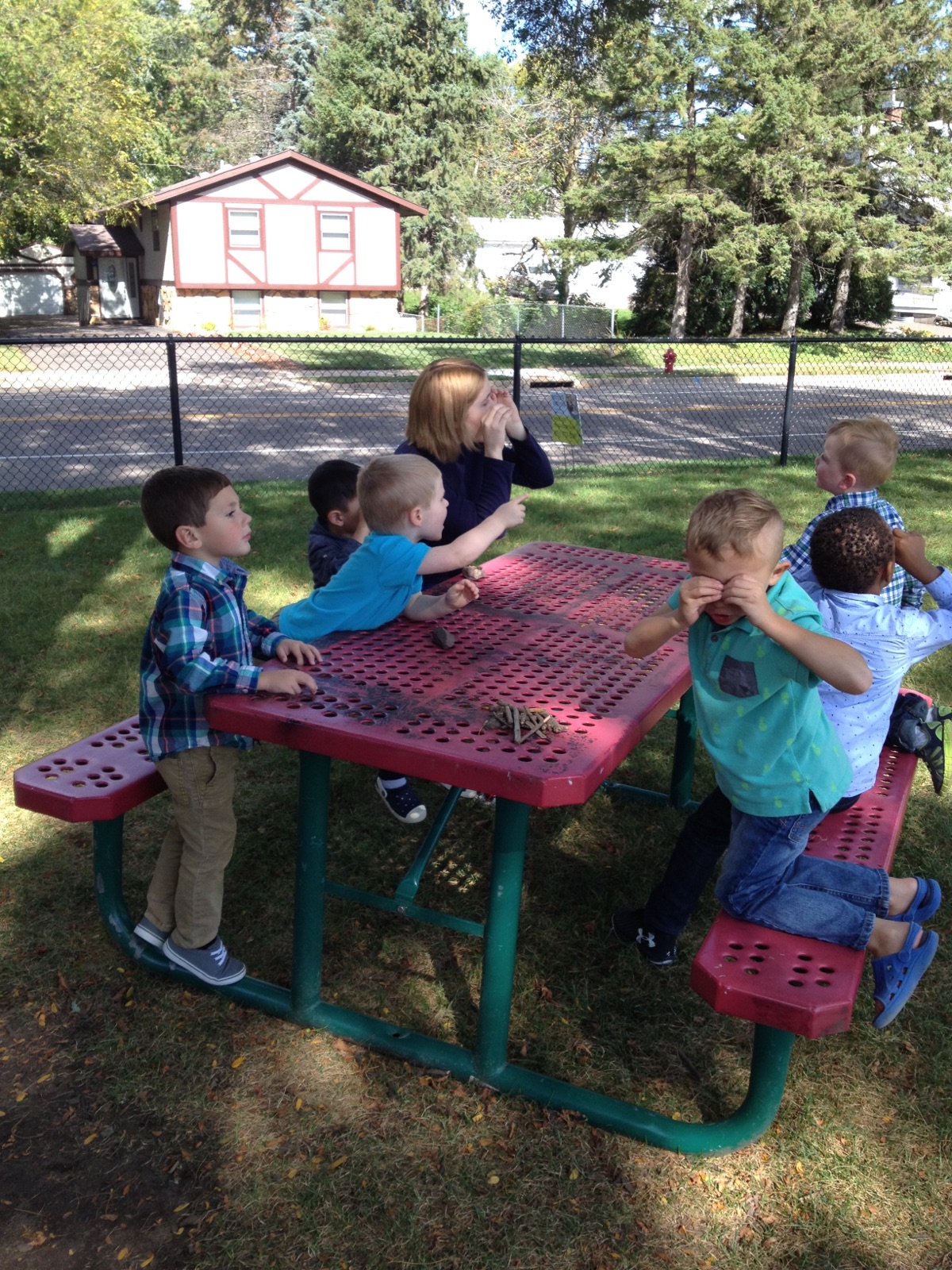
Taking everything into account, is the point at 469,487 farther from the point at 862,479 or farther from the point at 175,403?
the point at 175,403

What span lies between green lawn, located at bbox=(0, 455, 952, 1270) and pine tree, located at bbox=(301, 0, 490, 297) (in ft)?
127

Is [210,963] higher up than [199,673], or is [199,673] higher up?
[199,673]

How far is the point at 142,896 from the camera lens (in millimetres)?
3367

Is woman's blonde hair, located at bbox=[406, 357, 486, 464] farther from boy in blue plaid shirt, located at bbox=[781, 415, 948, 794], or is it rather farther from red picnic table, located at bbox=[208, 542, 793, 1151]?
boy in blue plaid shirt, located at bbox=[781, 415, 948, 794]

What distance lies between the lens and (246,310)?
3369cm

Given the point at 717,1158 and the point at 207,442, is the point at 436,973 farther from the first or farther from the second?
the point at 207,442

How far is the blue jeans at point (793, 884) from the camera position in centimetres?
233

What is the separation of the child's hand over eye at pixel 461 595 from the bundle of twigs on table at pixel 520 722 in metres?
0.67

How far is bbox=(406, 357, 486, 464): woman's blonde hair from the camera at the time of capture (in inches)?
145

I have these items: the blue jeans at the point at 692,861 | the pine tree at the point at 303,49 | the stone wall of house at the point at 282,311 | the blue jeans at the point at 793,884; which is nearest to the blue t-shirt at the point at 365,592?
the blue jeans at the point at 692,861

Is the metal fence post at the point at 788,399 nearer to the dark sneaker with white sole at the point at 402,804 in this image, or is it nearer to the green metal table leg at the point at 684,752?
the green metal table leg at the point at 684,752

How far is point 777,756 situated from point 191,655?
1365 millimetres

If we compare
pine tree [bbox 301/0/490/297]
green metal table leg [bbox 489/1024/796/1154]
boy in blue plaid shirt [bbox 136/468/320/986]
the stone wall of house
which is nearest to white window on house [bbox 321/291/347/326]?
the stone wall of house

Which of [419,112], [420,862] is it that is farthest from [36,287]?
[420,862]
